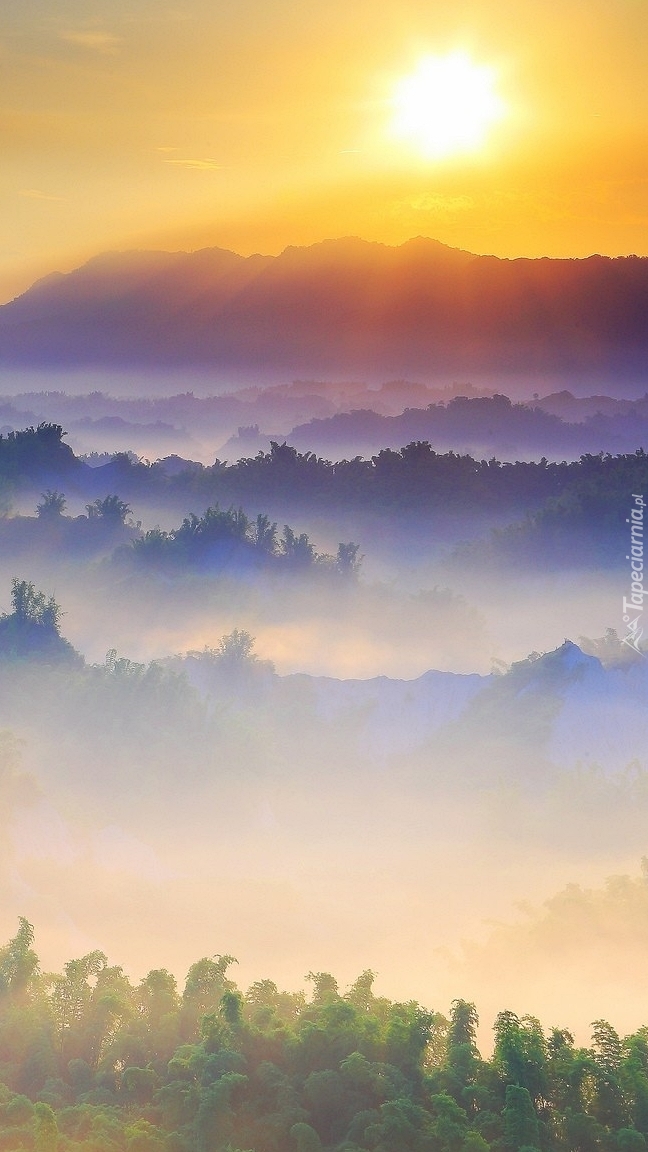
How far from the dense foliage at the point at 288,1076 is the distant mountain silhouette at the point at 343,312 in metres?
39.6

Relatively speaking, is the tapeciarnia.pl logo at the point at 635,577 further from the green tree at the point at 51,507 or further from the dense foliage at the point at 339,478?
the green tree at the point at 51,507

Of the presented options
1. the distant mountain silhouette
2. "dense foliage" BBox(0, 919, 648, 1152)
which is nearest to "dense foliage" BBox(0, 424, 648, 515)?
the distant mountain silhouette

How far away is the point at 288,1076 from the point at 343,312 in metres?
52.2

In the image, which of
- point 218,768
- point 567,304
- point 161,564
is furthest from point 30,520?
point 567,304

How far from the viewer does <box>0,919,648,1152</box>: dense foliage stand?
8.94m

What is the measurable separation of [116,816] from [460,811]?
462 cm

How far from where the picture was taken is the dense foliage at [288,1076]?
8.94 metres

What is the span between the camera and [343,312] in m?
59.8

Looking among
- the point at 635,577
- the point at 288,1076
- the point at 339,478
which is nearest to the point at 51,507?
the point at 339,478

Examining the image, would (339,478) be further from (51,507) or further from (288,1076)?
(288,1076)

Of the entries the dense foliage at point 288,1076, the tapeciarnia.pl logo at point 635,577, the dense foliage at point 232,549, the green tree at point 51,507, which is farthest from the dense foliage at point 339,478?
the dense foliage at point 288,1076

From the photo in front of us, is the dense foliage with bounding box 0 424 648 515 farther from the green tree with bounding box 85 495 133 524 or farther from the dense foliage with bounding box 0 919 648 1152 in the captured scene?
the dense foliage with bounding box 0 919 648 1152

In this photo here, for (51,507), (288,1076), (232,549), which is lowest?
(288,1076)

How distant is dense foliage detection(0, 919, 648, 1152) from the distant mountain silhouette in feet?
130
